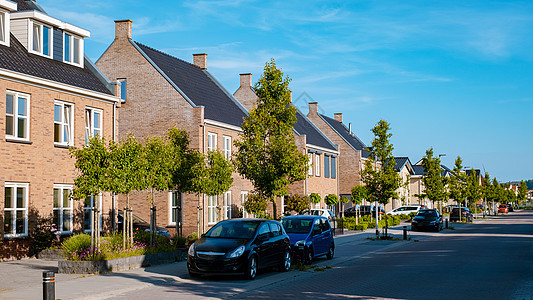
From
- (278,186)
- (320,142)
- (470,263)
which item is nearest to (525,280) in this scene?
(470,263)

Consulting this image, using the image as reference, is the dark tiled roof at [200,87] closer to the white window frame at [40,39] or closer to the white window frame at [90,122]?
the white window frame at [90,122]

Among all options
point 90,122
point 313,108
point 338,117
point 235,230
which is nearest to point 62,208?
point 90,122

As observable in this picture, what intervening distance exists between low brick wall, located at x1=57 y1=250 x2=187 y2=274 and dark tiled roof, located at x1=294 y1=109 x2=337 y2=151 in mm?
31307

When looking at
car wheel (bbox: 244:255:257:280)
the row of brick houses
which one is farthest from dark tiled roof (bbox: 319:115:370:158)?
car wheel (bbox: 244:255:257:280)

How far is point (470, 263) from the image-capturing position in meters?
20.0

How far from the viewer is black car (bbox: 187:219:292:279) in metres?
15.7

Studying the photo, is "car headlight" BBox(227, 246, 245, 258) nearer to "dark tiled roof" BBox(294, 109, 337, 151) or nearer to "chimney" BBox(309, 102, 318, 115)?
"dark tiled roof" BBox(294, 109, 337, 151)

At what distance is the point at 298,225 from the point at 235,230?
4.31m

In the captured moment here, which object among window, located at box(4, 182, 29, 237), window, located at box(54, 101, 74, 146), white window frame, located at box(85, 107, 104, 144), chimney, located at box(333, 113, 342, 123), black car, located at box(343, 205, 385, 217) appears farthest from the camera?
chimney, located at box(333, 113, 342, 123)

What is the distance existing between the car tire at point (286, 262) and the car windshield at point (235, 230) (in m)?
1.52

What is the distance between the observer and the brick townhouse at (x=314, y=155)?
47281mm

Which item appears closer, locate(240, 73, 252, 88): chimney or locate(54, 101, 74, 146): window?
locate(54, 101, 74, 146): window

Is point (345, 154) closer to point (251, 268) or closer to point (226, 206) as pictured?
point (226, 206)

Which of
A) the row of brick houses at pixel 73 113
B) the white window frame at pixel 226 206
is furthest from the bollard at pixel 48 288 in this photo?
the white window frame at pixel 226 206
